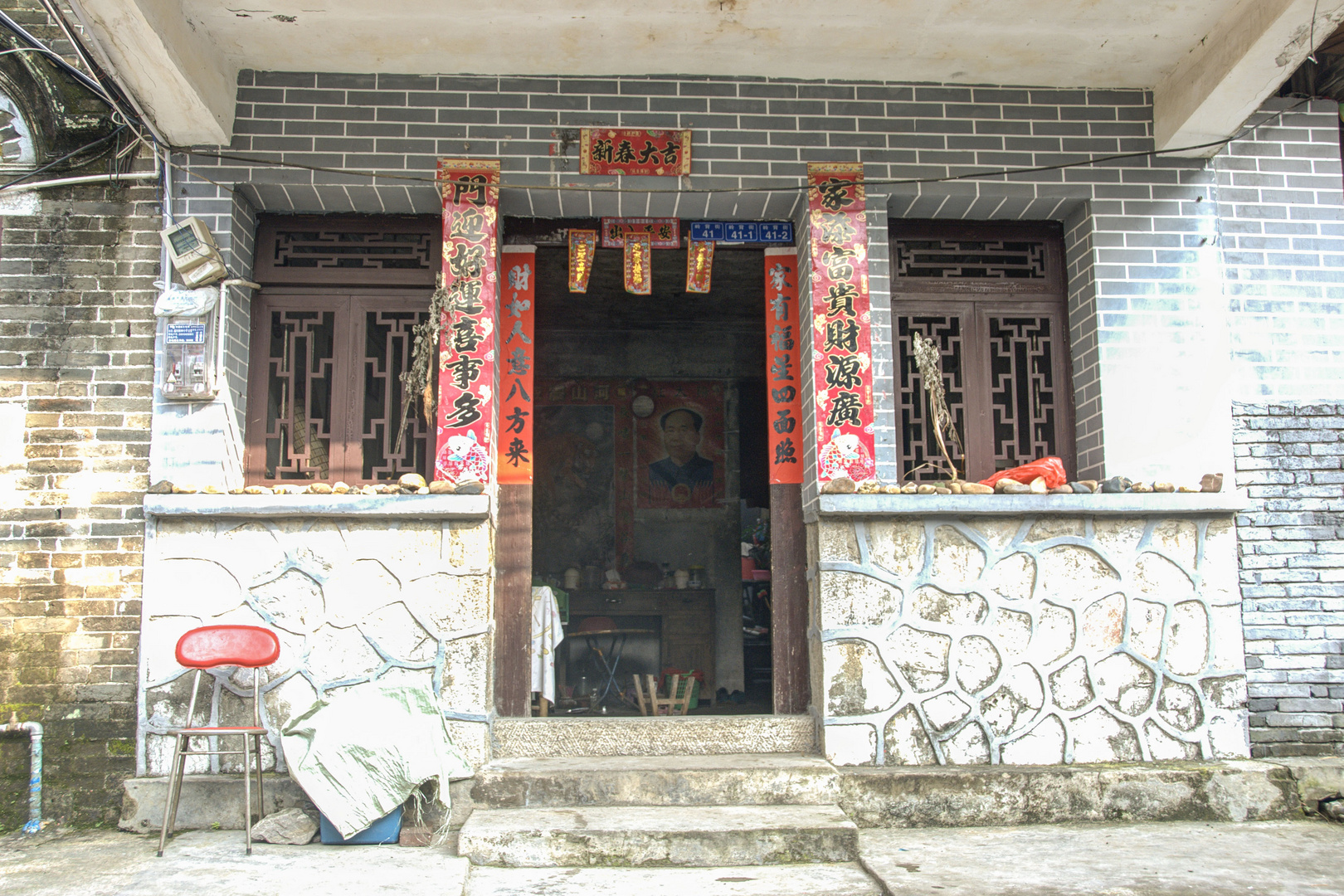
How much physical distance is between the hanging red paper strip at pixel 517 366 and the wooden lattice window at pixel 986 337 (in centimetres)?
235

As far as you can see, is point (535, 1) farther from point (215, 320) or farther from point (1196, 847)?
point (1196, 847)

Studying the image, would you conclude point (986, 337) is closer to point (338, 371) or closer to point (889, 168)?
point (889, 168)

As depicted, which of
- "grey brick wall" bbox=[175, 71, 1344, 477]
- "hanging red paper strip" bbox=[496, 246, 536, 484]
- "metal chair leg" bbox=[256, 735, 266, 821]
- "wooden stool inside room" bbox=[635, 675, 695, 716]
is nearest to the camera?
"metal chair leg" bbox=[256, 735, 266, 821]

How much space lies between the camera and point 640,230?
636 centimetres

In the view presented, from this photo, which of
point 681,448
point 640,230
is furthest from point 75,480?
point 681,448

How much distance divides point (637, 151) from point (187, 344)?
9.47ft

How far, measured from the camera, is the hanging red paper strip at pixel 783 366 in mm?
6168

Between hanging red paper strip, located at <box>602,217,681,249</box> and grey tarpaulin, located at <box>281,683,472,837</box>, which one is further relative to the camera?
hanging red paper strip, located at <box>602,217,681,249</box>

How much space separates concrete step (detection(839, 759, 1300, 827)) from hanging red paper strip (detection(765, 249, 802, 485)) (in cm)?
191

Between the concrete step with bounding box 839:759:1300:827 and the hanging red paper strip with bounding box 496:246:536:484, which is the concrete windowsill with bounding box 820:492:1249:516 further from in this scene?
the hanging red paper strip with bounding box 496:246:536:484

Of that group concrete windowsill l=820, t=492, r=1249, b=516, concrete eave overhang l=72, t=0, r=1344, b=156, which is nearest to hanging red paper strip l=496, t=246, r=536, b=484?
concrete eave overhang l=72, t=0, r=1344, b=156

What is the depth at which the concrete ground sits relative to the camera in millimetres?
4156

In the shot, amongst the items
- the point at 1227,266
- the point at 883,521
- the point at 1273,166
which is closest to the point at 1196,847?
the point at 883,521

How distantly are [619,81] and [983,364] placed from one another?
2.91 metres
